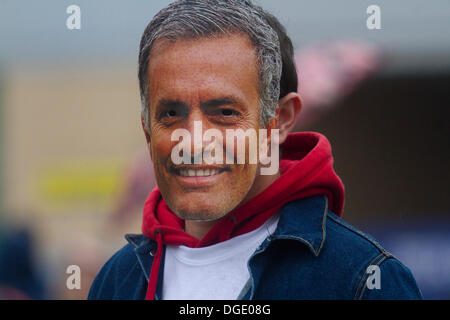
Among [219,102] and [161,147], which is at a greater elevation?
Answer: [219,102]

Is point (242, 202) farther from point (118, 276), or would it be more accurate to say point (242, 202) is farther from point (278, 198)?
point (118, 276)

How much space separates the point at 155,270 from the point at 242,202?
36cm

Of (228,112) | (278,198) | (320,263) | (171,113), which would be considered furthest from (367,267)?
(171,113)

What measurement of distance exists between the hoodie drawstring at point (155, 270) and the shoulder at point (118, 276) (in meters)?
0.09

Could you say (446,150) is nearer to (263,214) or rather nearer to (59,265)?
(263,214)

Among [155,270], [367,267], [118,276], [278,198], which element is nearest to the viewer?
[367,267]

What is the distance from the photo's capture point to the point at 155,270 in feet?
5.60

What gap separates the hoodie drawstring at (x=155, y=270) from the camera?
5.51 feet

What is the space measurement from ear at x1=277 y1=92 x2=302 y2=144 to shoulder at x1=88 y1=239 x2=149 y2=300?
0.67 metres

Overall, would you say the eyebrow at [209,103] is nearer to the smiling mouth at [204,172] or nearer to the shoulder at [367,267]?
the smiling mouth at [204,172]

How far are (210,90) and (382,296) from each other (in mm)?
746

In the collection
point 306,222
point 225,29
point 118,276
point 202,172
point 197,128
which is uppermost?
point 225,29

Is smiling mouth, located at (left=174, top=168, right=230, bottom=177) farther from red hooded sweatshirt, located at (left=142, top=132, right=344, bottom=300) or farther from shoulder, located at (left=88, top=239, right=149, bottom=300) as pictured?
shoulder, located at (left=88, top=239, right=149, bottom=300)

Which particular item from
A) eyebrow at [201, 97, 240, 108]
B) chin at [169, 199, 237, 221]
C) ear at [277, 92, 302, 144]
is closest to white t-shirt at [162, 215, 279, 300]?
chin at [169, 199, 237, 221]
